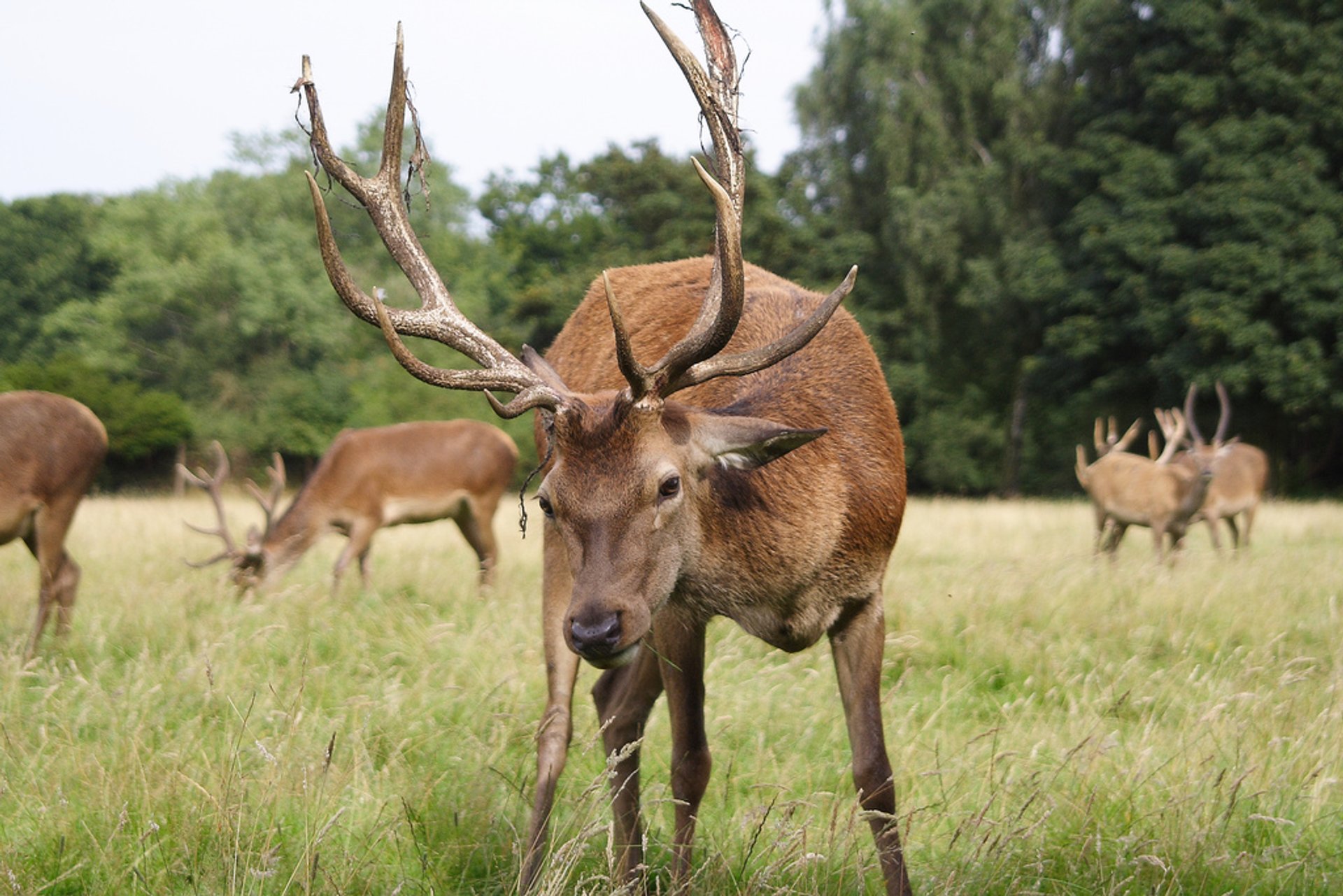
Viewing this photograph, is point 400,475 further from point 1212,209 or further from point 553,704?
point 1212,209

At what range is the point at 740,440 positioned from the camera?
2.77 meters

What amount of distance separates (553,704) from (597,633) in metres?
1.25

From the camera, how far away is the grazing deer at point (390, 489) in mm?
9555

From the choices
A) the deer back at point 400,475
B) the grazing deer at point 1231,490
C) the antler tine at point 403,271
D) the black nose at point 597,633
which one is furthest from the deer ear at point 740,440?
the grazing deer at point 1231,490

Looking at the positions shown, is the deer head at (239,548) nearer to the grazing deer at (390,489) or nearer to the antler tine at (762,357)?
the grazing deer at (390,489)

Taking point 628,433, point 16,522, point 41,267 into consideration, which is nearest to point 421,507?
point 16,522

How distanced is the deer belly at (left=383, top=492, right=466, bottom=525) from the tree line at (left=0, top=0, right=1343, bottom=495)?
9.28m

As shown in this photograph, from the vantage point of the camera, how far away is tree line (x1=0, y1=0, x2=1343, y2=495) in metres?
22.3

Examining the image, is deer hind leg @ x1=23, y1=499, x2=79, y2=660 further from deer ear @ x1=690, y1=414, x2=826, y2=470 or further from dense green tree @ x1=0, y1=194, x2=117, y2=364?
dense green tree @ x1=0, y1=194, x2=117, y2=364

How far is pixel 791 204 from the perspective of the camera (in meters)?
29.8

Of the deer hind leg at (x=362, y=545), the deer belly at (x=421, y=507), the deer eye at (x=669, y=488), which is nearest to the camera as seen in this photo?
the deer eye at (x=669, y=488)

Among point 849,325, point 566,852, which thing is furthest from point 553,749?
point 849,325

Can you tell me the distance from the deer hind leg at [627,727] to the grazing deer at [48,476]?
339cm

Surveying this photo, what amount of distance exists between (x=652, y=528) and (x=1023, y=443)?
29296 millimetres
